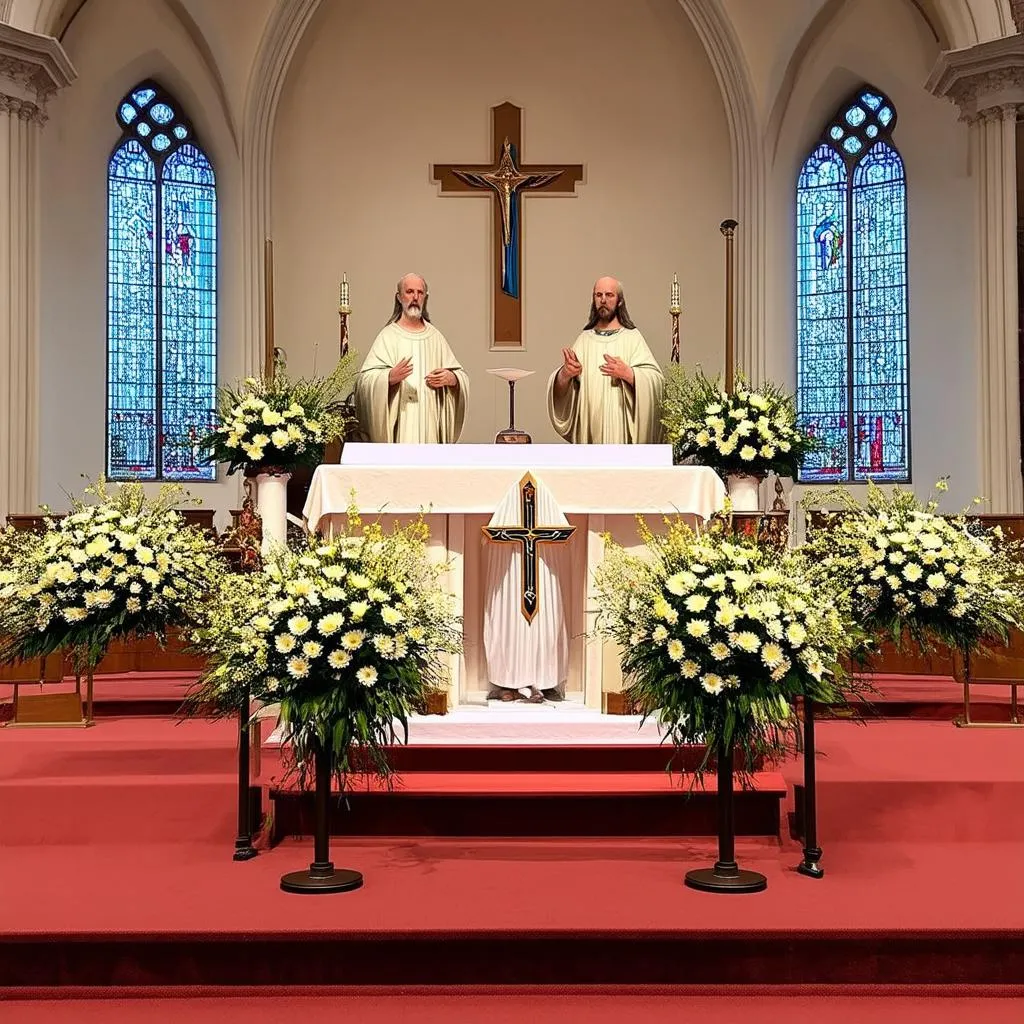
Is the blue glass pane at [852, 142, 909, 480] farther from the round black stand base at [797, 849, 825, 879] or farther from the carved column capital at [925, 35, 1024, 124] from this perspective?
the round black stand base at [797, 849, 825, 879]

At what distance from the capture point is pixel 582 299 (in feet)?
43.4

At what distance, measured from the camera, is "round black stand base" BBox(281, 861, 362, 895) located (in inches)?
181

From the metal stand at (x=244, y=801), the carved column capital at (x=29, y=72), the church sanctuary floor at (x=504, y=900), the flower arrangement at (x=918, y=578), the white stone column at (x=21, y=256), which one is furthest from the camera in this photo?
the white stone column at (x=21, y=256)

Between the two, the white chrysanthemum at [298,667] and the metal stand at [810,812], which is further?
Result: the metal stand at [810,812]

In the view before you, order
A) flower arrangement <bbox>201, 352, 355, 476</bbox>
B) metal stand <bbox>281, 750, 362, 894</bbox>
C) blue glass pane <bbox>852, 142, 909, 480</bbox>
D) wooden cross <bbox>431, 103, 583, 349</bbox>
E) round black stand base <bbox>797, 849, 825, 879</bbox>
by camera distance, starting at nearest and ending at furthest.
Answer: metal stand <bbox>281, 750, 362, 894</bbox>
round black stand base <bbox>797, 849, 825, 879</bbox>
flower arrangement <bbox>201, 352, 355, 476</bbox>
wooden cross <bbox>431, 103, 583, 349</bbox>
blue glass pane <bbox>852, 142, 909, 480</bbox>

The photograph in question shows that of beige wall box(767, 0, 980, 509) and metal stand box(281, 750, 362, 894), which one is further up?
→ beige wall box(767, 0, 980, 509)

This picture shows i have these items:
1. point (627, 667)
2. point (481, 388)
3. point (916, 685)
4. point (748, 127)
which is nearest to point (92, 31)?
point (481, 388)

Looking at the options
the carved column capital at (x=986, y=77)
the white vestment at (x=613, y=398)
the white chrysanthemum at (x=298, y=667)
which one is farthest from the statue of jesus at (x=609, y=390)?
the carved column capital at (x=986, y=77)

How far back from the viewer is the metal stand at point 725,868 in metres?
4.60

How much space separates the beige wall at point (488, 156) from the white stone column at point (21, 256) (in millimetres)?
2474

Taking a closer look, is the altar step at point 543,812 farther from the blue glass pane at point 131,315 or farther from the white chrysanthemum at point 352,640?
the blue glass pane at point 131,315

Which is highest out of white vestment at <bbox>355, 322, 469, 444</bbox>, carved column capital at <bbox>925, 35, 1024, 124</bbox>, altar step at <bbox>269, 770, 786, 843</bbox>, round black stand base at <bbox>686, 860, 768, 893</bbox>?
carved column capital at <bbox>925, 35, 1024, 124</bbox>

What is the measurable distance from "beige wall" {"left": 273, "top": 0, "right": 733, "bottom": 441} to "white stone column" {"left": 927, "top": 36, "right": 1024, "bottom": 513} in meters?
2.62

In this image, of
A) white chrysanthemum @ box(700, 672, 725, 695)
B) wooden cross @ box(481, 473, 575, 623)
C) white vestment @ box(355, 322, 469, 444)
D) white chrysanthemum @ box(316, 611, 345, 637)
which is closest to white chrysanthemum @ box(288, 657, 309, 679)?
white chrysanthemum @ box(316, 611, 345, 637)
